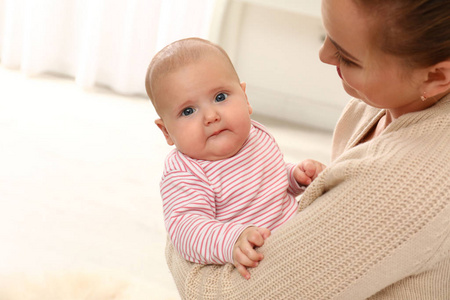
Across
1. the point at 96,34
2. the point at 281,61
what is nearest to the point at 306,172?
the point at 281,61

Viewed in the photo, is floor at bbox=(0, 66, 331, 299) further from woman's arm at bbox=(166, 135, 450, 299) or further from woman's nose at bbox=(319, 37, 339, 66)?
woman's nose at bbox=(319, 37, 339, 66)

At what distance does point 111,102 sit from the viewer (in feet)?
11.3

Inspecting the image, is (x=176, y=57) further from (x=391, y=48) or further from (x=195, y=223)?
(x=391, y=48)

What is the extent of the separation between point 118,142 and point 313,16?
1089mm

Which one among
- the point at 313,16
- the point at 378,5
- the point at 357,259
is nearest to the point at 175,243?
the point at 357,259

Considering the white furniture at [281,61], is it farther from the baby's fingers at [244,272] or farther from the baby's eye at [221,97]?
the baby's fingers at [244,272]

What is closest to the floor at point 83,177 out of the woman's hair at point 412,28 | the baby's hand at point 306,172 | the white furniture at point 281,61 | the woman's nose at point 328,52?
the white furniture at point 281,61

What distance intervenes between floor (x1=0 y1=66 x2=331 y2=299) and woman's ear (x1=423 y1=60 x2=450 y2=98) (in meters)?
1.15

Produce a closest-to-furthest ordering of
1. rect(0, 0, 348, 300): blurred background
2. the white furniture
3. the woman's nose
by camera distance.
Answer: the woman's nose, rect(0, 0, 348, 300): blurred background, the white furniture

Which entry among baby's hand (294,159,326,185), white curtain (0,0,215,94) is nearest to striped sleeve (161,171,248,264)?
baby's hand (294,159,326,185)

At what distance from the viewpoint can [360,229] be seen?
0.92 m

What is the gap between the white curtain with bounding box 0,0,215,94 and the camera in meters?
3.43

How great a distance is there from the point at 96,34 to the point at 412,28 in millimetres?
2867

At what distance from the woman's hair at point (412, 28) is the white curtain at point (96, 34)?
8.26 ft
